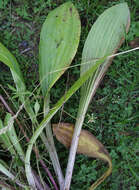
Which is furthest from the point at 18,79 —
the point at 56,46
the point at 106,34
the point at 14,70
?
the point at 106,34

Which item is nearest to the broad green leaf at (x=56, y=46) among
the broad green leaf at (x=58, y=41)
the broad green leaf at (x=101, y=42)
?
the broad green leaf at (x=58, y=41)

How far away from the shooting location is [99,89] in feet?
5.50

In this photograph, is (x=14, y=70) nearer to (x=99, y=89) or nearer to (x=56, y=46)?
(x=56, y=46)

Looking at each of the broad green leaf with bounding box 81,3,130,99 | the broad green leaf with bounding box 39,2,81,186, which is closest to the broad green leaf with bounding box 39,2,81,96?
the broad green leaf with bounding box 39,2,81,186

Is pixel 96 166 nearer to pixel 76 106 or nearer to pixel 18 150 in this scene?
pixel 76 106

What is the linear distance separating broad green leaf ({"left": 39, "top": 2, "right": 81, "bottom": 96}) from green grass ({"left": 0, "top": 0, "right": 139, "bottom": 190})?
16cm

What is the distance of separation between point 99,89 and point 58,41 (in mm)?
442

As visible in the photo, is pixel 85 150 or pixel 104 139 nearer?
pixel 85 150

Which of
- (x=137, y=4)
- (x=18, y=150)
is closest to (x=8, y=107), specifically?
(x=18, y=150)

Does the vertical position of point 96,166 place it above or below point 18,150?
below

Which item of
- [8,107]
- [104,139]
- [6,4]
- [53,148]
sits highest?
[6,4]

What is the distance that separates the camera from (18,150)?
147 cm

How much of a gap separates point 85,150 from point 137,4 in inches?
42.3

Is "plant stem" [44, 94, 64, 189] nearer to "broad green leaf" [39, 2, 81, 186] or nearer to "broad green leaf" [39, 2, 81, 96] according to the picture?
"broad green leaf" [39, 2, 81, 186]
